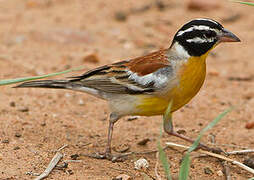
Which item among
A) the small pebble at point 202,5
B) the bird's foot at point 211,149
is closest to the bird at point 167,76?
the bird's foot at point 211,149

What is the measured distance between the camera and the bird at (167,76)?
5.63m

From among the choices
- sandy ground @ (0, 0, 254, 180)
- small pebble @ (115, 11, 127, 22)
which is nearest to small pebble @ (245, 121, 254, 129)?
sandy ground @ (0, 0, 254, 180)

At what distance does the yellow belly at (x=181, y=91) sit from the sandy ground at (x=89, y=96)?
25.3 inches

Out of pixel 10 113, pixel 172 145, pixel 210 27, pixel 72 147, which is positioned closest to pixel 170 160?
pixel 172 145

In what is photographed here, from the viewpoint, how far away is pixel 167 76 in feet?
18.6

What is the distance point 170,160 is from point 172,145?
235mm

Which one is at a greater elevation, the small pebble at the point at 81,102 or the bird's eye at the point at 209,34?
the bird's eye at the point at 209,34

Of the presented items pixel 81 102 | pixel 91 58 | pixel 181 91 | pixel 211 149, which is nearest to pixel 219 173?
pixel 211 149

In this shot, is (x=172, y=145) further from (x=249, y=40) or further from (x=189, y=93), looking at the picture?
(x=249, y=40)

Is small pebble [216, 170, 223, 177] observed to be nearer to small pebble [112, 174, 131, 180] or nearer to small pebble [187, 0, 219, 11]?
small pebble [112, 174, 131, 180]

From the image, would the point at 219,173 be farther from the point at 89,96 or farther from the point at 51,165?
the point at 89,96

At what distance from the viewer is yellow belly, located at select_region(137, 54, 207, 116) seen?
221 inches

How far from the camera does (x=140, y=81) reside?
19.3 ft

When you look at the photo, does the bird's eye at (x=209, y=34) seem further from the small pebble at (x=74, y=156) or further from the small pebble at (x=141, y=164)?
the small pebble at (x=74, y=156)
